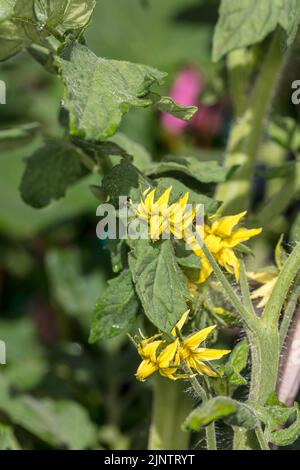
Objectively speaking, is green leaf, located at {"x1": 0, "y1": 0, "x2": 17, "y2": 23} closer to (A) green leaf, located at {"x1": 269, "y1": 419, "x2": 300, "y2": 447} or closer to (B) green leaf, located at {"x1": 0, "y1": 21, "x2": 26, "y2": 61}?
(B) green leaf, located at {"x1": 0, "y1": 21, "x2": 26, "y2": 61}

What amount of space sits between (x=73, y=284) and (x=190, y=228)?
919 mm

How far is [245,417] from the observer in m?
0.81

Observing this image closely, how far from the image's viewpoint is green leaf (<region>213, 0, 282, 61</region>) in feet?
3.48

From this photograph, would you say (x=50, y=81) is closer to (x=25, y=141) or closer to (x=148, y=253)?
(x=25, y=141)

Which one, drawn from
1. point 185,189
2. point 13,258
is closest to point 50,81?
point 13,258

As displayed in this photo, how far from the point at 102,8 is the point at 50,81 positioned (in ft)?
0.82

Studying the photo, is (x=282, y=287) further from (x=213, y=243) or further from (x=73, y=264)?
(x=73, y=264)

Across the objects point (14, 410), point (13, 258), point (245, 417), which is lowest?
point (13, 258)

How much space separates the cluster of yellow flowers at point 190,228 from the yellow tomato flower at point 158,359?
11cm

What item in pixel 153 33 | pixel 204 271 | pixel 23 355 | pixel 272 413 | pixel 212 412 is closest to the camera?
pixel 212 412

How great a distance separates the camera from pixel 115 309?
100 cm

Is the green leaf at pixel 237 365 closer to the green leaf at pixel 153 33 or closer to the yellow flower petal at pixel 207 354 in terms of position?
the yellow flower petal at pixel 207 354

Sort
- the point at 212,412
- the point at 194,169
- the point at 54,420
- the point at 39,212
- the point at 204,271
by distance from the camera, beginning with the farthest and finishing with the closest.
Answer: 1. the point at 39,212
2. the point at 54,420
3. the point at 194,169
4. the point at 204,271
5. the point at 212,412

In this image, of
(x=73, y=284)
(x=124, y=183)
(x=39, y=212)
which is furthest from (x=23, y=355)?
(x=124, y=183)
